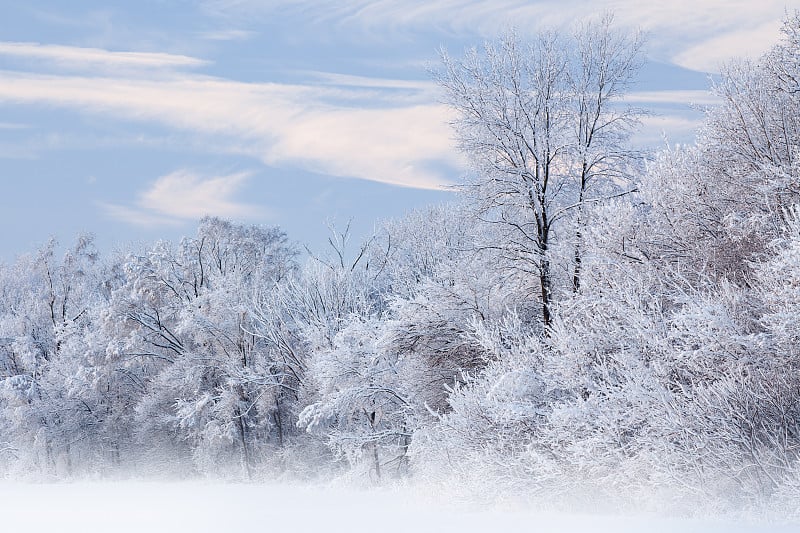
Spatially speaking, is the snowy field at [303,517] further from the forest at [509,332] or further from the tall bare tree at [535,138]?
the tall bare tree at [535,138]

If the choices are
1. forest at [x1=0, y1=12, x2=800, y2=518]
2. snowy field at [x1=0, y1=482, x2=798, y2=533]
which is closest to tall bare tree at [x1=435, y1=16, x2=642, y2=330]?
forest at [x1=0, y1=12, x2=800, y2=518]

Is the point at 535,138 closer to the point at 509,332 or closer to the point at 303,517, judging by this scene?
the point at 509,332

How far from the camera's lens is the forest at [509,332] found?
1209cm

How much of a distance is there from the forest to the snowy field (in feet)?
4.40

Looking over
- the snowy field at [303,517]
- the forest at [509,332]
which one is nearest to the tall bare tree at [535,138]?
the forest at [509,332]

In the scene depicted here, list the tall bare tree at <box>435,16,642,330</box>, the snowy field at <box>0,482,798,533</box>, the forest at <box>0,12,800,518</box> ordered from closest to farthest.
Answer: the snowy field at <box>0,482,798,533</box>
the forest at <box>0,12,800,518</box>
the tall bare tree at <box>435,16,642,330</box>

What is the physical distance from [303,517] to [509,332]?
219 inches

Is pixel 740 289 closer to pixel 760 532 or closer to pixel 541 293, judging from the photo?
pixel 760 532

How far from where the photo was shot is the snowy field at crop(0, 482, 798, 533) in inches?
414

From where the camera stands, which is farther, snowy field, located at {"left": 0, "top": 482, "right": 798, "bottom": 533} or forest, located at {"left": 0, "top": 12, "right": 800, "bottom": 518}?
forest, located at {"left": 0, "top": 12, "right": 800, "bottom": 518}

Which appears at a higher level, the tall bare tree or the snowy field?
the tall bare tree

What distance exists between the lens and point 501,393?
1467 cm

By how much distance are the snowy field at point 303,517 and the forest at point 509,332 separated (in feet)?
4.40

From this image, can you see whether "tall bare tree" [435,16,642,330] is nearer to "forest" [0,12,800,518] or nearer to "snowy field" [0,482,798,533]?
"forest" [0,12,800,518]
